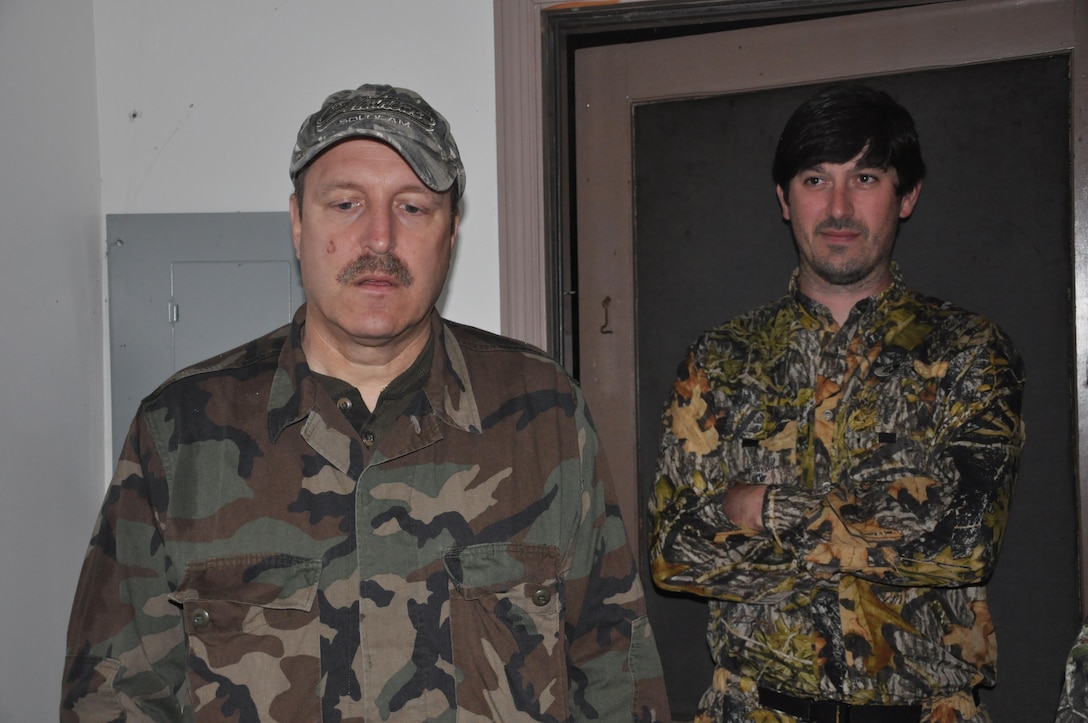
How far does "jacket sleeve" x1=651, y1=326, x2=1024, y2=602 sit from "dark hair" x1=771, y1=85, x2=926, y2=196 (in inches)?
16.9

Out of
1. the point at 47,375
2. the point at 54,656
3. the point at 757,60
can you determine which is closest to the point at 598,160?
the point at 757,60

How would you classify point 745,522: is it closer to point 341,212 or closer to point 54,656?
point 341,212

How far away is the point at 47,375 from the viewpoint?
215cm

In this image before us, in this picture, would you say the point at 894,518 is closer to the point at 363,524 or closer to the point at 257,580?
the point at 363,524

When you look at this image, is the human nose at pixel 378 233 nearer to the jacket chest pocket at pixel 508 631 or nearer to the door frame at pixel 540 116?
the jacket chest pocket at pixel 508 631

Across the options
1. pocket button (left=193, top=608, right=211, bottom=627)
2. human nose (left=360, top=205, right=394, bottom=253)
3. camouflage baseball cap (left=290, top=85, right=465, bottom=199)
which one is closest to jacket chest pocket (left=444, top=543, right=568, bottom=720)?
pocket button (left=193, top=608, right=211, bottom=627)

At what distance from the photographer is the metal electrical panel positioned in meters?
2.42

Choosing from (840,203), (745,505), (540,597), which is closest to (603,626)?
(540,597)

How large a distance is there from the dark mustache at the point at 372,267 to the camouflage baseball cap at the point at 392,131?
148mm

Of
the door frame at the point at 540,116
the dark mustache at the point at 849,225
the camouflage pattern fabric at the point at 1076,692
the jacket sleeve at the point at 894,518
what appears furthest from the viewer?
the door frame at the point at 540,116

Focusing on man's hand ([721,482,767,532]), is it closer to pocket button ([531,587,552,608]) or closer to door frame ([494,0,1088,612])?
pocket button ([531,587,552,608])

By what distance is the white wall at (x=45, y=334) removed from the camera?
2.00 metres

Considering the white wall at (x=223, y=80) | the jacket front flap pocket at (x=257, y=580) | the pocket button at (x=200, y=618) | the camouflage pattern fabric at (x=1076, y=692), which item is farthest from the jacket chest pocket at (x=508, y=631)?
the white wall at (x=223, y=80)

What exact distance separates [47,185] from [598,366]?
1426mm
